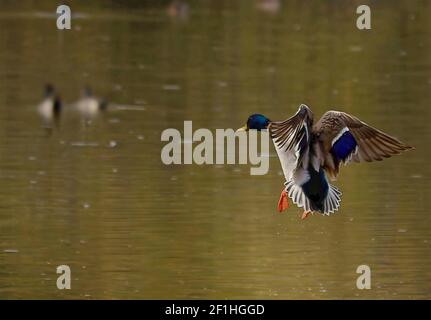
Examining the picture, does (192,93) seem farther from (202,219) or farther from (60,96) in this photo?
(202,219)

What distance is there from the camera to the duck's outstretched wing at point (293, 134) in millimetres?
10297

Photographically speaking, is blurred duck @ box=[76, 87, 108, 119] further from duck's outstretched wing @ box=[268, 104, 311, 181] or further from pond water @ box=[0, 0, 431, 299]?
duck's outstretched wing @ box=[268, 104, 311, 181]

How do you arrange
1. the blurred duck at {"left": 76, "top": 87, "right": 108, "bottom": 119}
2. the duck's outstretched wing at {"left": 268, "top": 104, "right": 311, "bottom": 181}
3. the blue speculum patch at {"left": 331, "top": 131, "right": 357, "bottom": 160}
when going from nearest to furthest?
1. the duck's outstretched wing at {"left": 268, "top": 104, "right": 311, "bottom": 181}
2. the blue speculum patch at {"left": 331, "top": 131, "right": 357, "bottom": 160}
3. the blurred duck at {"left": 76, "top": 87, "right": 108, "bottom": 119}

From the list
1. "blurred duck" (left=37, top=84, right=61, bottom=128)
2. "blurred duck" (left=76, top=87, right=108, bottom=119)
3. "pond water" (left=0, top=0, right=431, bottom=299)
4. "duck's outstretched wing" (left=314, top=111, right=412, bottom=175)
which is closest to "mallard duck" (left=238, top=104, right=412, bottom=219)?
"duck's outstretched wing" (left=314, top=111, right=412, bottom=175)

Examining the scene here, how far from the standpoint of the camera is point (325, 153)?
35.5ft

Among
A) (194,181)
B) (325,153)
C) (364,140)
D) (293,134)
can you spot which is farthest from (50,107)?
(293,134)

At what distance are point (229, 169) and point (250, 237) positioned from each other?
333 cm

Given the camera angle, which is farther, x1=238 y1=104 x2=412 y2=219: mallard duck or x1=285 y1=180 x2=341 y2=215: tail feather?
x1=285 y1=180 x2=341 y2=215: tail feather

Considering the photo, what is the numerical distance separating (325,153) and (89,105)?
9168mm

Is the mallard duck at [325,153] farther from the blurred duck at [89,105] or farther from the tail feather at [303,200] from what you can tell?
the blurred duck at [89,105]

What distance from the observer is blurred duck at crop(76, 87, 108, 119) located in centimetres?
1954

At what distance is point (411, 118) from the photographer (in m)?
18.7

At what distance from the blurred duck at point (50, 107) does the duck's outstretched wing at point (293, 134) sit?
847cm

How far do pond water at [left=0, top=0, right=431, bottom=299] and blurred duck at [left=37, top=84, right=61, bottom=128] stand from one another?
0.18 meters
